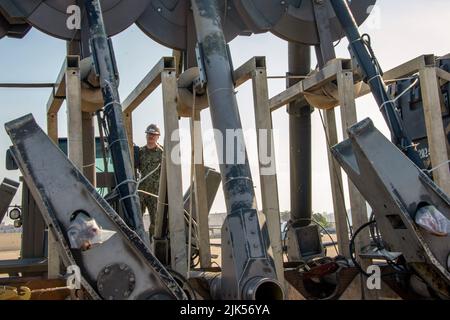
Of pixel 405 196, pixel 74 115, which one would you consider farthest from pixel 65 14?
pixel 405 196

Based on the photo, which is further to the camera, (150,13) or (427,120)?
(150,13)

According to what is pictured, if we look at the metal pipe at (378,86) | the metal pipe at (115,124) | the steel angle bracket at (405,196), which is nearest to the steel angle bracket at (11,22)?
the metal pipe at (115,124)

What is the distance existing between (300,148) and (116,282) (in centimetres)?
350

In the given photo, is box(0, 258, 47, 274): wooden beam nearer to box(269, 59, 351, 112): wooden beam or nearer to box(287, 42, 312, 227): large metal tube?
box(287, 42, 312, 227): large metal tube

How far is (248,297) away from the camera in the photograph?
2977 millimetres

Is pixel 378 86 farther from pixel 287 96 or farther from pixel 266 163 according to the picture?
pixel 287 96

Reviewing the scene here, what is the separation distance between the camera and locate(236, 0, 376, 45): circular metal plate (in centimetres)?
564

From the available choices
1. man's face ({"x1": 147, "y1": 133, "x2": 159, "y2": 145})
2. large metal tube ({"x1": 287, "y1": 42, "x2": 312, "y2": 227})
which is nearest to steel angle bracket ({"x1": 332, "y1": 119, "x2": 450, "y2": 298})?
large metal tube ({"x1": 287, "y1": 42, "x2": 312, "y2": 227})

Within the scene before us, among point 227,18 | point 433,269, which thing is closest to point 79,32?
point 227,18

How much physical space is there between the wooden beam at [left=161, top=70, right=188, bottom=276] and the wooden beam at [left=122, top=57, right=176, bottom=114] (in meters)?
0.07

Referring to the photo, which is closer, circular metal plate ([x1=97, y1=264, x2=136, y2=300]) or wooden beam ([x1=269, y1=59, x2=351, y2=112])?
circular metal plate ([x1=97, y1=264, x2=136, y2=300])

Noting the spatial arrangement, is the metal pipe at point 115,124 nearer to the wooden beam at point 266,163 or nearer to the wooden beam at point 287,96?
the wooden beam at point 266,163

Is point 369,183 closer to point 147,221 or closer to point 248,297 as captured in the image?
point 248,297
